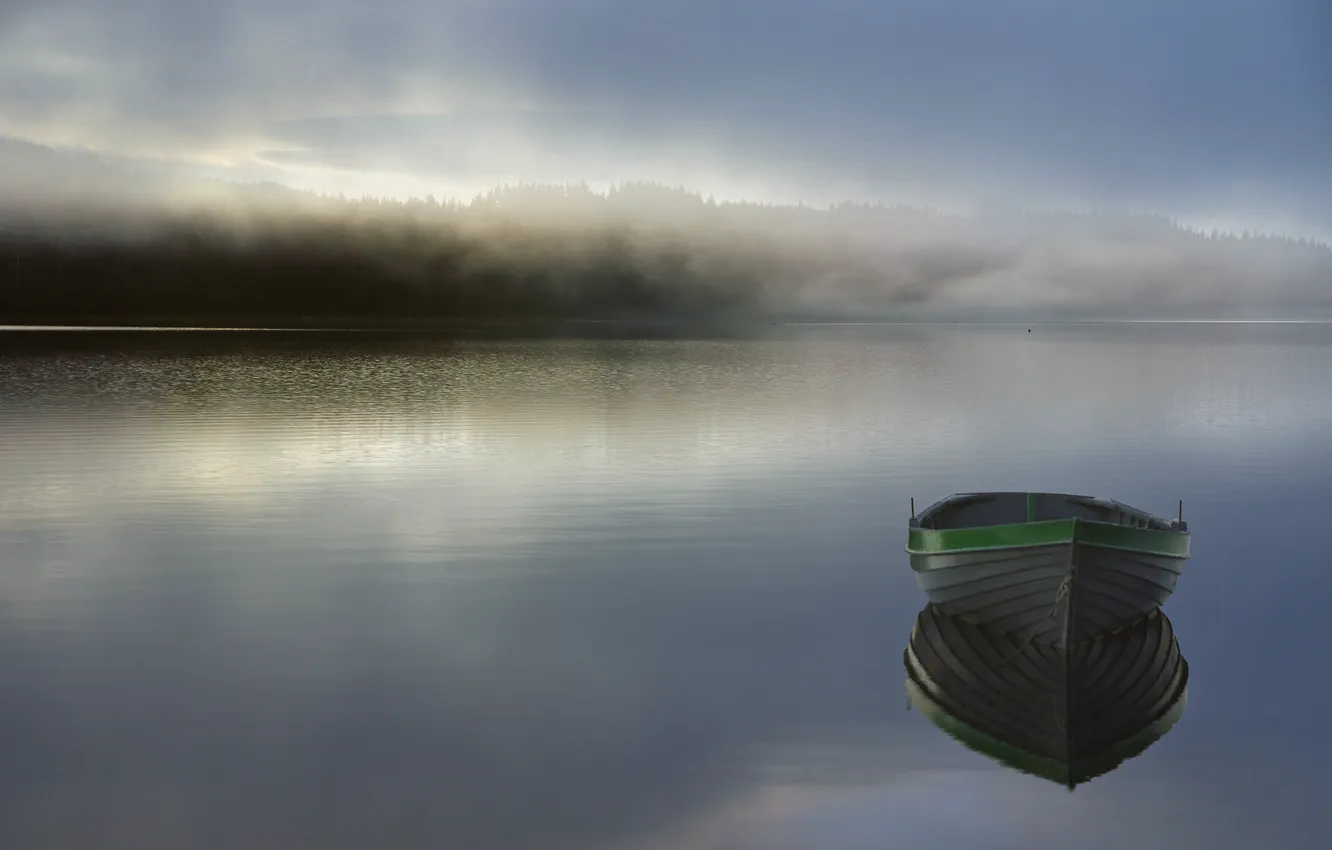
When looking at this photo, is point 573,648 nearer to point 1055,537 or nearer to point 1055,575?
point 1055,575

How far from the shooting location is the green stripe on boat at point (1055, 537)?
19.2 m

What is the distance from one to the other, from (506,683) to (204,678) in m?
4.58

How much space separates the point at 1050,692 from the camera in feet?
59.1

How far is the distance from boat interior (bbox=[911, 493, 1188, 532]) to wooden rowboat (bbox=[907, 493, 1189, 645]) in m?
2.82

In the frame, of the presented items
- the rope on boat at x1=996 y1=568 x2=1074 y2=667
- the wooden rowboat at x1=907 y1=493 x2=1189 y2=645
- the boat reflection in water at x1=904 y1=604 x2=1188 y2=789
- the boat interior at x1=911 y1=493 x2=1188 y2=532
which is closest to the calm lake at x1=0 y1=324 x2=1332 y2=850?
the boat reflection in water at x1=904 y1=604 x2=1188 y2=789

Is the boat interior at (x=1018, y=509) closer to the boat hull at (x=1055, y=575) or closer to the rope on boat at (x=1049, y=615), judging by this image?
the boat hull at (x=1055, y=575)

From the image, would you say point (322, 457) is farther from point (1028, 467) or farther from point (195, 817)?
point (195, 817)

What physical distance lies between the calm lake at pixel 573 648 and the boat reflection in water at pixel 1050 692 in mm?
413

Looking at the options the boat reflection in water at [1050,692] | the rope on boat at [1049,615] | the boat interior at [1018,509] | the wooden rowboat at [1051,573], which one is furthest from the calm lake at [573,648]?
the rope on boat at [1049,615]

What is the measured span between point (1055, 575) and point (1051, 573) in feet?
0.22

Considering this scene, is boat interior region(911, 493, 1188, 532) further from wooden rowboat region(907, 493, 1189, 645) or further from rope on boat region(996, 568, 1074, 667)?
rope on boat region(996, 568, 1074, 667)

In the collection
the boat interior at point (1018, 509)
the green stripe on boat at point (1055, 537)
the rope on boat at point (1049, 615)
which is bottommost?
the rope on boat at point (1049, 615)

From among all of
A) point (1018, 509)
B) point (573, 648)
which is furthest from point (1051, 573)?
point (573, 648)

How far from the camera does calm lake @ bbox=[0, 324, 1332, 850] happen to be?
1379 cm
